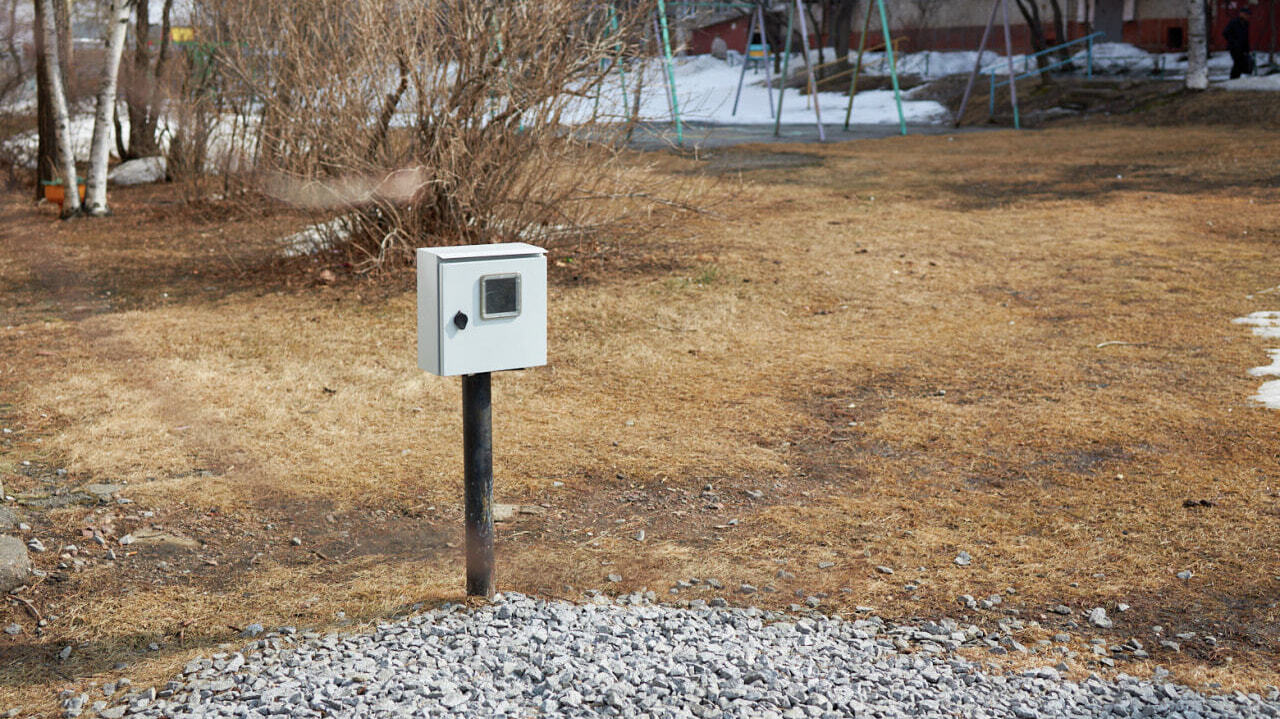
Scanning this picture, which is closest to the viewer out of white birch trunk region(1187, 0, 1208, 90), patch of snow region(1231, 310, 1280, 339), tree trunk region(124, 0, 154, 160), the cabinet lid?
the cabinet lid

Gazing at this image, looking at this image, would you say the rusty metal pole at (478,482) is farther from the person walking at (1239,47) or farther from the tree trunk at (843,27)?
the tree trunk at (843,27)

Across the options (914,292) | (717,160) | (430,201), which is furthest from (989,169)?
(430,201)

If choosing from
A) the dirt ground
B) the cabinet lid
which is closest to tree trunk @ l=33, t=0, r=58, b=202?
the dirt ground

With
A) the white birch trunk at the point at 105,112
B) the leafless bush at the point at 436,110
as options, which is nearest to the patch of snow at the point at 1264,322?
the leafless bush at the point at 436,110

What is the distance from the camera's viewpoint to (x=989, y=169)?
51.7ft

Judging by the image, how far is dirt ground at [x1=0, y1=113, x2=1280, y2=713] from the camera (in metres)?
4.04

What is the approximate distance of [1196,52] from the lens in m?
23.1

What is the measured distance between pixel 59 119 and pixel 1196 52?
1969 cm

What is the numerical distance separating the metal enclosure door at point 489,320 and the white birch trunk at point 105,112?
9879 millimetres

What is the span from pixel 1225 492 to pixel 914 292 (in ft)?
13.5

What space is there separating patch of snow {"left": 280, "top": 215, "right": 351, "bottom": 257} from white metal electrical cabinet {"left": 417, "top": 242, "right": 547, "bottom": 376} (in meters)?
5.97

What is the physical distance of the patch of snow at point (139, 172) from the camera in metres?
16.2

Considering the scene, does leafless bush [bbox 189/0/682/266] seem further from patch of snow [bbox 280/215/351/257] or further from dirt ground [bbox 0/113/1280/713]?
dirt ground [bbox 0/113/1280/713]

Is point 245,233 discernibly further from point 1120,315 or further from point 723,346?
point 1120,315
